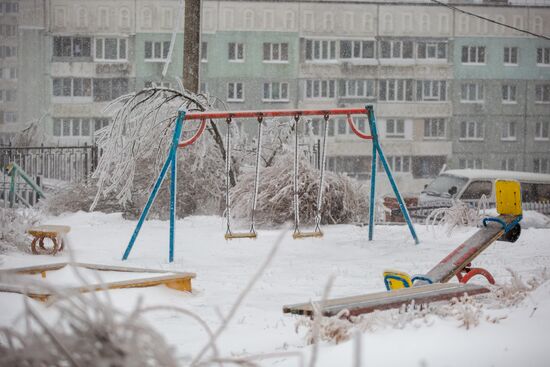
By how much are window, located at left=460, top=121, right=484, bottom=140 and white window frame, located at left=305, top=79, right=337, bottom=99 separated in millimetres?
9182

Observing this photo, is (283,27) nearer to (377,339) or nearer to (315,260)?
(315,260)

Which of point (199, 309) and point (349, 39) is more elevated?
point (349, 39)

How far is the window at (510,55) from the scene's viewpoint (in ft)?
173

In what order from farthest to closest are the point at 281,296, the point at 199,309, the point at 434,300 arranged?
1. the point at 281,296
2. the point at 199,309
3. the point at 434,300

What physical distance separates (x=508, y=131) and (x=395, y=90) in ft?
27.4

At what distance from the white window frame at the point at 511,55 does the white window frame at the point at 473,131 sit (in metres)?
4.85

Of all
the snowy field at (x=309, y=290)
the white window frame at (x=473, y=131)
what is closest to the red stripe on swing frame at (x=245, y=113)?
the snowy field at (x=309, y=290)

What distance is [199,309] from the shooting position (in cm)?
555

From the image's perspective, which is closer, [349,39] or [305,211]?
[305,211]

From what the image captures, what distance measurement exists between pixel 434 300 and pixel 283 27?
46.6 metres

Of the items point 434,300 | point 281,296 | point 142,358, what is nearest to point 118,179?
point 281,296

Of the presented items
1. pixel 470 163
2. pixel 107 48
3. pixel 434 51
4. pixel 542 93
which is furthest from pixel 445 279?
pixel 542 93

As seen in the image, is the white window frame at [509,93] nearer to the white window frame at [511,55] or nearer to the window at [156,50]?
the white window frame at [511,55]

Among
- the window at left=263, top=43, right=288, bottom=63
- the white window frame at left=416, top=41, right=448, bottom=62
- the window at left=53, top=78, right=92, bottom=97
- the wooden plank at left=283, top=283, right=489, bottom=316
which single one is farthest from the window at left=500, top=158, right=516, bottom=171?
the wooden plank at left=283, top=283, right=489, bottom=316
